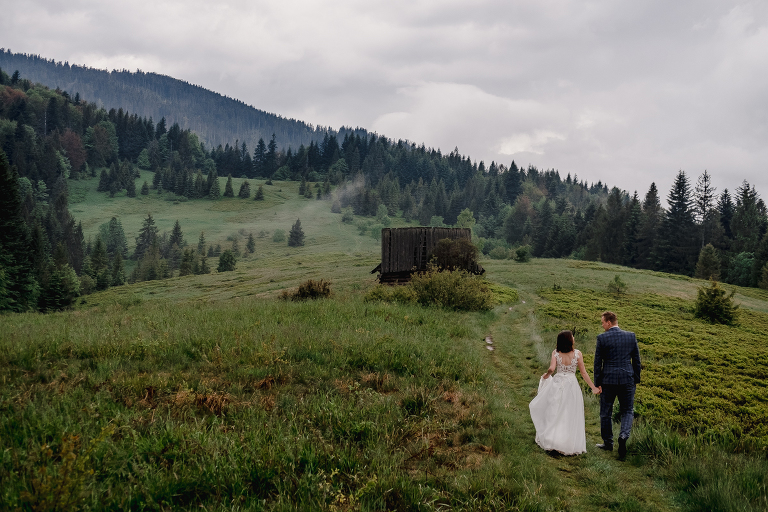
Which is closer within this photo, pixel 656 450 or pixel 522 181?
pixel 656 450

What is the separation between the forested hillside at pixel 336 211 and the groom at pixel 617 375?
59286mm

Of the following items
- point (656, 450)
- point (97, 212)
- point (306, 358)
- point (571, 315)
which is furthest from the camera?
point (97, 212)

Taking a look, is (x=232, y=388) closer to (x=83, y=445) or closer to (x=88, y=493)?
(x=83, y=445)

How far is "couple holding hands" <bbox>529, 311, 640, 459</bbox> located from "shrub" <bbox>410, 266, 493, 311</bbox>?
14.9 m

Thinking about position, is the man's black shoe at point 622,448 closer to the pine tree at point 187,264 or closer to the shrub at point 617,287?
the shrub at point 617,287

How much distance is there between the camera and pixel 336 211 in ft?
532

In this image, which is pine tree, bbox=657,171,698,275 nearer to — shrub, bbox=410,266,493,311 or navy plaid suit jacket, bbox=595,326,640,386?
shrub, bbox=410,266,493,311

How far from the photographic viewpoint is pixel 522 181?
641ft

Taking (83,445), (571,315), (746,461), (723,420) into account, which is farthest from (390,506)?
(571,315)

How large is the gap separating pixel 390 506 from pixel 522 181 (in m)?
204

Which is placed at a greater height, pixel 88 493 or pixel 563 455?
pixel 88 493

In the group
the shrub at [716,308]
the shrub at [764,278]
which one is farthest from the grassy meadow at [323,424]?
the shrub at [764,278]

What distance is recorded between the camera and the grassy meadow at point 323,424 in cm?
481

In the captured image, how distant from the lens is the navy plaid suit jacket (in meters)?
7.91
